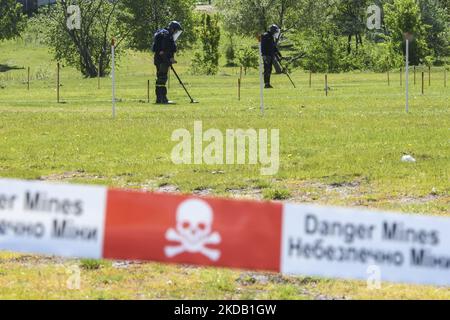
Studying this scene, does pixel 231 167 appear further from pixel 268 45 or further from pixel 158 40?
pixel 268 45

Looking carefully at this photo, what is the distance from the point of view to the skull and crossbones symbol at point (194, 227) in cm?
557

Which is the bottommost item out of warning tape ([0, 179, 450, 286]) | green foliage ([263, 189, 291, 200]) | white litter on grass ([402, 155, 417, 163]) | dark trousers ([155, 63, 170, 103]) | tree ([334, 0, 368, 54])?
green foliage ([263, 189, 291, 200])

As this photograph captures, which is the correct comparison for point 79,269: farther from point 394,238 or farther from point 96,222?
point 394,238

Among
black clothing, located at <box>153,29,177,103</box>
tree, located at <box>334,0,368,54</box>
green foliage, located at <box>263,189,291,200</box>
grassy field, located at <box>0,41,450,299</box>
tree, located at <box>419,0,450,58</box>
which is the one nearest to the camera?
grassy field, located at <box>0,41,450,299</box>

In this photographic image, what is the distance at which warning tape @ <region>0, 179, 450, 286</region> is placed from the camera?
551 cm

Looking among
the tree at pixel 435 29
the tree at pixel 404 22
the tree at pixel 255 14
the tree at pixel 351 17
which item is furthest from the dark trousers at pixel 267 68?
the tree at pixel 351 17

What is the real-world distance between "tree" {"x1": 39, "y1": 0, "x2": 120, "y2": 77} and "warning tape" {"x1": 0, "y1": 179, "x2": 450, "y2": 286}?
5799 cm

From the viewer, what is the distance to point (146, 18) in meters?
73.6

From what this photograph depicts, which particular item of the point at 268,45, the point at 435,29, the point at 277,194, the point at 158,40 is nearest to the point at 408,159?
the point at 277,194

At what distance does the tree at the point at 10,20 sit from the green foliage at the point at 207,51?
15155 mm

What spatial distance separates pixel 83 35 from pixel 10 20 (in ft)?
59.6

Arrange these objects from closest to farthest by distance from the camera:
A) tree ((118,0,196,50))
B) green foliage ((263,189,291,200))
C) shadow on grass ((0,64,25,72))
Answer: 1. green foliage ((263,189,291,200))
2. shadow on grass ((0,64,25,72))
3. tree ((118,0,196,50))

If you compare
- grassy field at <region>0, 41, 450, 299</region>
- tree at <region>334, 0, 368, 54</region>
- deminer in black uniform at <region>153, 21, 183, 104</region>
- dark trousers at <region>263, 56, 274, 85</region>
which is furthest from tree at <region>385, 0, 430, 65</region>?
deminer in black uniform at <region>153, 21, 183, 104</region>

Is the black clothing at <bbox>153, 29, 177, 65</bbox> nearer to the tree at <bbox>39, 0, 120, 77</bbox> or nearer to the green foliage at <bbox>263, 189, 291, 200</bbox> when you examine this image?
the green foliage at <bbox>263, 189, 291, 200</bbox>
